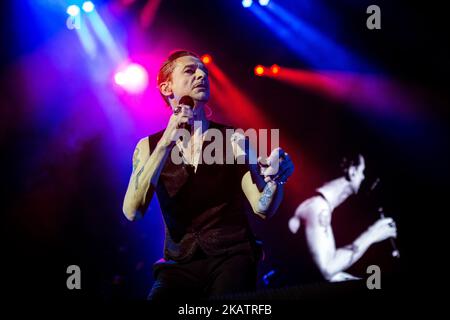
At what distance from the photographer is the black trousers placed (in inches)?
97.5

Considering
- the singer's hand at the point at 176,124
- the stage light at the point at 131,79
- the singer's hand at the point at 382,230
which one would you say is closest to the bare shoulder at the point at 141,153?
the singer's hand at the point at 176,124

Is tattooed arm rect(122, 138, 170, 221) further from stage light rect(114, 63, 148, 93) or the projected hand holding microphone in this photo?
stage light rect(114, 63, 148, 93)

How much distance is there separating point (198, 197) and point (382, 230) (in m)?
4.57

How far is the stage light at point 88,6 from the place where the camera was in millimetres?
5441

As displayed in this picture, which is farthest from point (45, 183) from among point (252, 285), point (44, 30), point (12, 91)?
point (252, 285)

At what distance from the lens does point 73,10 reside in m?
5.46

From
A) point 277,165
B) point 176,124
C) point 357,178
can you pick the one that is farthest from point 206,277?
point 357,178

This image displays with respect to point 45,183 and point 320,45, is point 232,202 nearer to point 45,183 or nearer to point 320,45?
point 45,183

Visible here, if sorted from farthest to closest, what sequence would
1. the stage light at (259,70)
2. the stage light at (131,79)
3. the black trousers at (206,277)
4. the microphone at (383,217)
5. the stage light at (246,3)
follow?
the stage light at (259,70), the microphone at (383,217), the stage light at (246,3), the stage light at (131,79), the black trousers at (206,277)

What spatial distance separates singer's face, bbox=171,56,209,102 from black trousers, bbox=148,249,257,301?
3.69 feet

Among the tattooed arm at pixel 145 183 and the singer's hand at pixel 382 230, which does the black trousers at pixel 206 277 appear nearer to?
the tattooed arm at pixel 145 183

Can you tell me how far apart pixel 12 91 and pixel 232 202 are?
408cm

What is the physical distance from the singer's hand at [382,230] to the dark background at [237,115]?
0.33ft

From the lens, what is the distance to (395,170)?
262 inches
